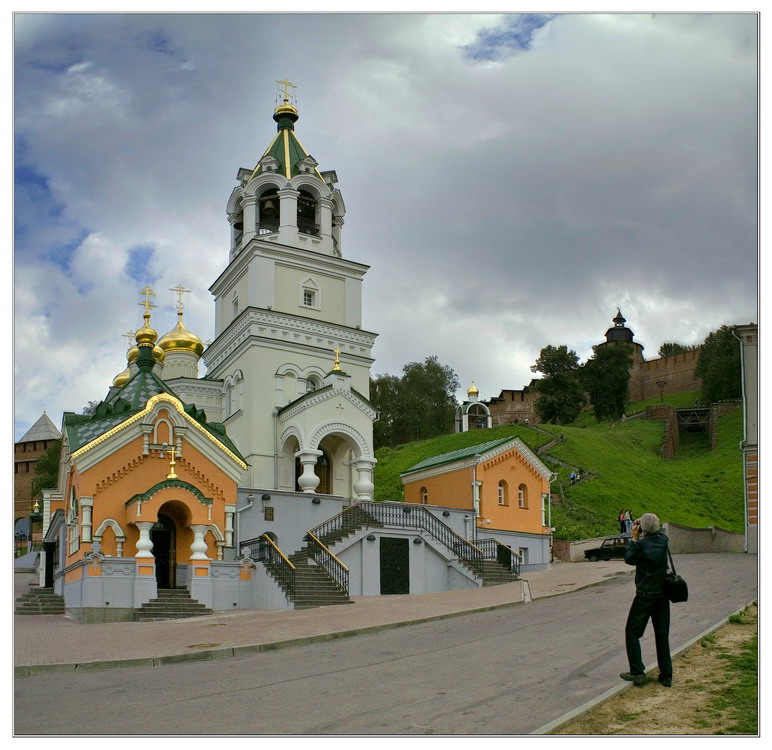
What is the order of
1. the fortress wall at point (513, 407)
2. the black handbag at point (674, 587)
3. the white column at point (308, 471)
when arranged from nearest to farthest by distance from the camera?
the black handbag at point (674, 587), the white column at point (308, 471), the fortress wall at point (513, 407)

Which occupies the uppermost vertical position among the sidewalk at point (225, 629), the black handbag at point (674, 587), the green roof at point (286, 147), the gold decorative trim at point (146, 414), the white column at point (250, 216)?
the green roof at point (286, 147)

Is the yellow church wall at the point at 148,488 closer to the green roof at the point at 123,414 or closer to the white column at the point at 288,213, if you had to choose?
the green roof at the point at 123,414

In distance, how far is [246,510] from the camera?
2492cm

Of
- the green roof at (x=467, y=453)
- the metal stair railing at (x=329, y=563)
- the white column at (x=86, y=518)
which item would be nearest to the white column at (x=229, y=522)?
the metal stair railing at (x=329, y=563)

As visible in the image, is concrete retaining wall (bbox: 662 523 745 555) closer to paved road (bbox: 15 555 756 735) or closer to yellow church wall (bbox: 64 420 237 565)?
yellow church wall (bbox: 64 420 237 565)

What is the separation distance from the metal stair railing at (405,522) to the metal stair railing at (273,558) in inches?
78.2

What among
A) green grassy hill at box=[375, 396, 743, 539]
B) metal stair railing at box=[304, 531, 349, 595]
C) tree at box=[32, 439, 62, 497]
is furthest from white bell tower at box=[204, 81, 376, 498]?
tree at box=[32, 439, 62, 497]

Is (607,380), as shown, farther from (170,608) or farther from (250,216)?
(170,608)

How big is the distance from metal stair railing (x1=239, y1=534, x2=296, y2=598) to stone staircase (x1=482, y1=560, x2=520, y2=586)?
239 inches

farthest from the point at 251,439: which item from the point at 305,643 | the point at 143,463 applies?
the point at 305,643

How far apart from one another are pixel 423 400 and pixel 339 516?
131 feet

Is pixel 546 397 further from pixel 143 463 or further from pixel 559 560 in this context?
pixel 143 463

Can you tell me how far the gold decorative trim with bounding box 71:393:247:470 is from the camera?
21797 millimetres

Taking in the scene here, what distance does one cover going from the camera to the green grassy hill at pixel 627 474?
1758 inches
